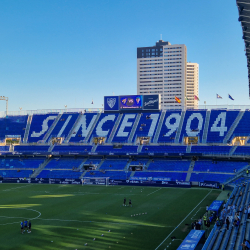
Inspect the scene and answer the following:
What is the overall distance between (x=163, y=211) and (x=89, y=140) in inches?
1682

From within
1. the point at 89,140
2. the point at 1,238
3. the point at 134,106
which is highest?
the point at 134,106

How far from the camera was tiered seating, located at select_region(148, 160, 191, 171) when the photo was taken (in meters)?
63.8

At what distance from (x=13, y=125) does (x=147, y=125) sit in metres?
34.3

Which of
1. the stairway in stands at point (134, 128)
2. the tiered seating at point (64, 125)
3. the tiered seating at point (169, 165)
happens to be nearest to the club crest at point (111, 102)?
the stairway in stands at point (134, 128)

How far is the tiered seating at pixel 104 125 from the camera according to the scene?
79125 millimetres

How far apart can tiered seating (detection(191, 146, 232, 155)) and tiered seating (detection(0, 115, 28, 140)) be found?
139 feet

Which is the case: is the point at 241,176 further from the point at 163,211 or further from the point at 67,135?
the point at 67,135

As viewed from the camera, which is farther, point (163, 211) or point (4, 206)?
point (4, 206)

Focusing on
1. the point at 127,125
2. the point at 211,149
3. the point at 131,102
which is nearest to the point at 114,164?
the point at 127,125

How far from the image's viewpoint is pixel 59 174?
222 feet

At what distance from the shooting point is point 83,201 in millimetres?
44938

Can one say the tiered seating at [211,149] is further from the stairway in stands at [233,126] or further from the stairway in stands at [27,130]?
the stairway in stands at [27,130]

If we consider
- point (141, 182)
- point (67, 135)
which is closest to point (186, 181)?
point (141, 182)

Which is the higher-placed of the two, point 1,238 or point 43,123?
point 43,123
